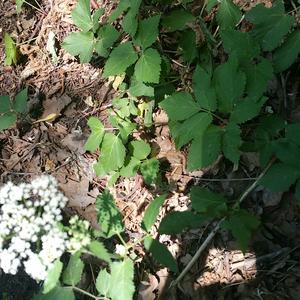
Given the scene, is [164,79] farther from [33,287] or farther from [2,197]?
[33,287]

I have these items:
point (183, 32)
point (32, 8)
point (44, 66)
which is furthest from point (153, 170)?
point (32, 8)

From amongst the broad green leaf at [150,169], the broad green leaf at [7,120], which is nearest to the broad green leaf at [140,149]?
the broad green leaf at [150,169]

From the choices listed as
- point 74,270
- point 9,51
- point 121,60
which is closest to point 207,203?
point 74,270

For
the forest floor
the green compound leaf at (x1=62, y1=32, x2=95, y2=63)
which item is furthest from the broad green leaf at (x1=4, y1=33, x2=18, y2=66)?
the green compound leaf at (x1=62, y1=32, x2=95, y2=63)

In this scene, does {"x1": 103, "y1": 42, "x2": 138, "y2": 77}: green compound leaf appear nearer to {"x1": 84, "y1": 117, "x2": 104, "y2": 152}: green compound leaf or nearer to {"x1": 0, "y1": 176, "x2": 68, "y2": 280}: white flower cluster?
{"x1": 84, "y1": 117, "x2": 104, "y2": 152}: green compound leaf

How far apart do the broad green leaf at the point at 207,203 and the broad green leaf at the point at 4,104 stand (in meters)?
1.59

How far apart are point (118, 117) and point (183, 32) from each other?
69 centimetres

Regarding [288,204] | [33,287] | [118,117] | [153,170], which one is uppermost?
[118,117]

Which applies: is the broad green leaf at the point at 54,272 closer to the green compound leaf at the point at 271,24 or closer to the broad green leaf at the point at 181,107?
the broad green leaf at the point at 181,107

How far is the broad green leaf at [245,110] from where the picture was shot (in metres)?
2.27

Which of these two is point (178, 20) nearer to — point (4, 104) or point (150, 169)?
point (150, 169)

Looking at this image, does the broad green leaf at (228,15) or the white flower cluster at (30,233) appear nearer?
the white flower cluster at (30,233)

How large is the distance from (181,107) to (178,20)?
0.66 metres

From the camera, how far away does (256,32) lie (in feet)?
8.25
